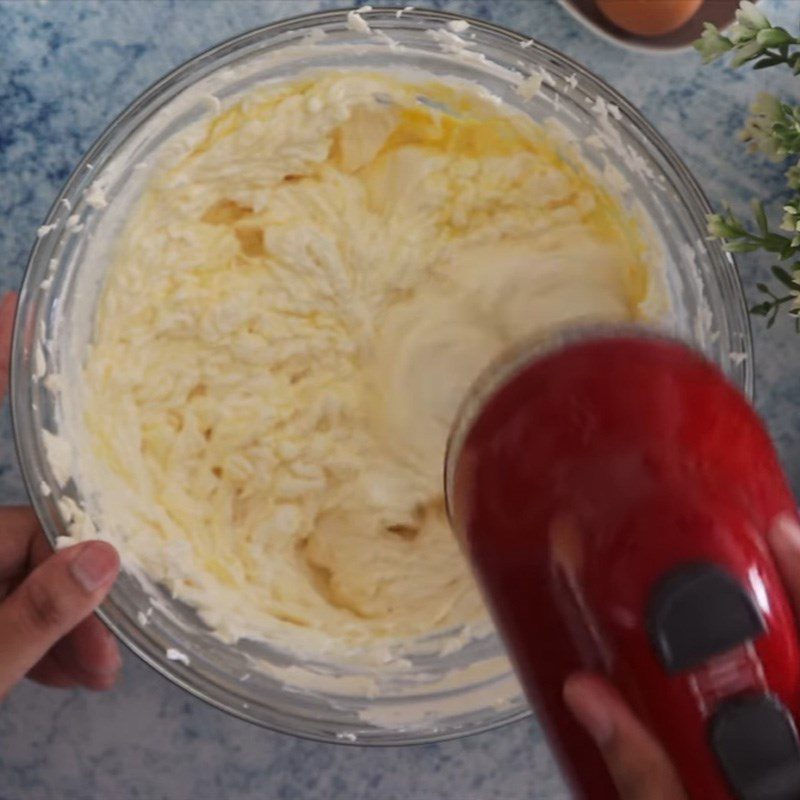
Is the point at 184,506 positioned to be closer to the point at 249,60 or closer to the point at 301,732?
the point at 301,732

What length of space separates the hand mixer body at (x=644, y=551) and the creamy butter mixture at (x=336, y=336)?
0.27 metres

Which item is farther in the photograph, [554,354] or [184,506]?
[184,506]

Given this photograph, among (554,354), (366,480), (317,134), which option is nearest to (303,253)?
(317,134)

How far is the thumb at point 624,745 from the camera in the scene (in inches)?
19.9

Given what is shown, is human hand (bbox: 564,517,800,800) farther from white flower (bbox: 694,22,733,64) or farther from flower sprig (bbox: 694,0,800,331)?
white flower (bbox: 694,22,733,64)

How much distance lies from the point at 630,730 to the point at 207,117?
23.6 inches

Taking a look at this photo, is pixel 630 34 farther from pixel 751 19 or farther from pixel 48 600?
pixel 48 600

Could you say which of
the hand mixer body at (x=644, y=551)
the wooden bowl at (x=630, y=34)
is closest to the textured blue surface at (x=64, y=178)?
the wooden bowl at (x=630, y=34)

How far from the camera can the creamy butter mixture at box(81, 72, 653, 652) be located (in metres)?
0.85

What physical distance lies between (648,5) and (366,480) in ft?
1.63

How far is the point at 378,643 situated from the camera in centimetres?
87

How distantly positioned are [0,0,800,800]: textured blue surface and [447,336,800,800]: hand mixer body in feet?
1.22

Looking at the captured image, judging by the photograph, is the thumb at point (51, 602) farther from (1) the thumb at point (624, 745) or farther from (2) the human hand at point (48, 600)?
(1) the thumb at point (624, 745)

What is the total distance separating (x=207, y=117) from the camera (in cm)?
82
